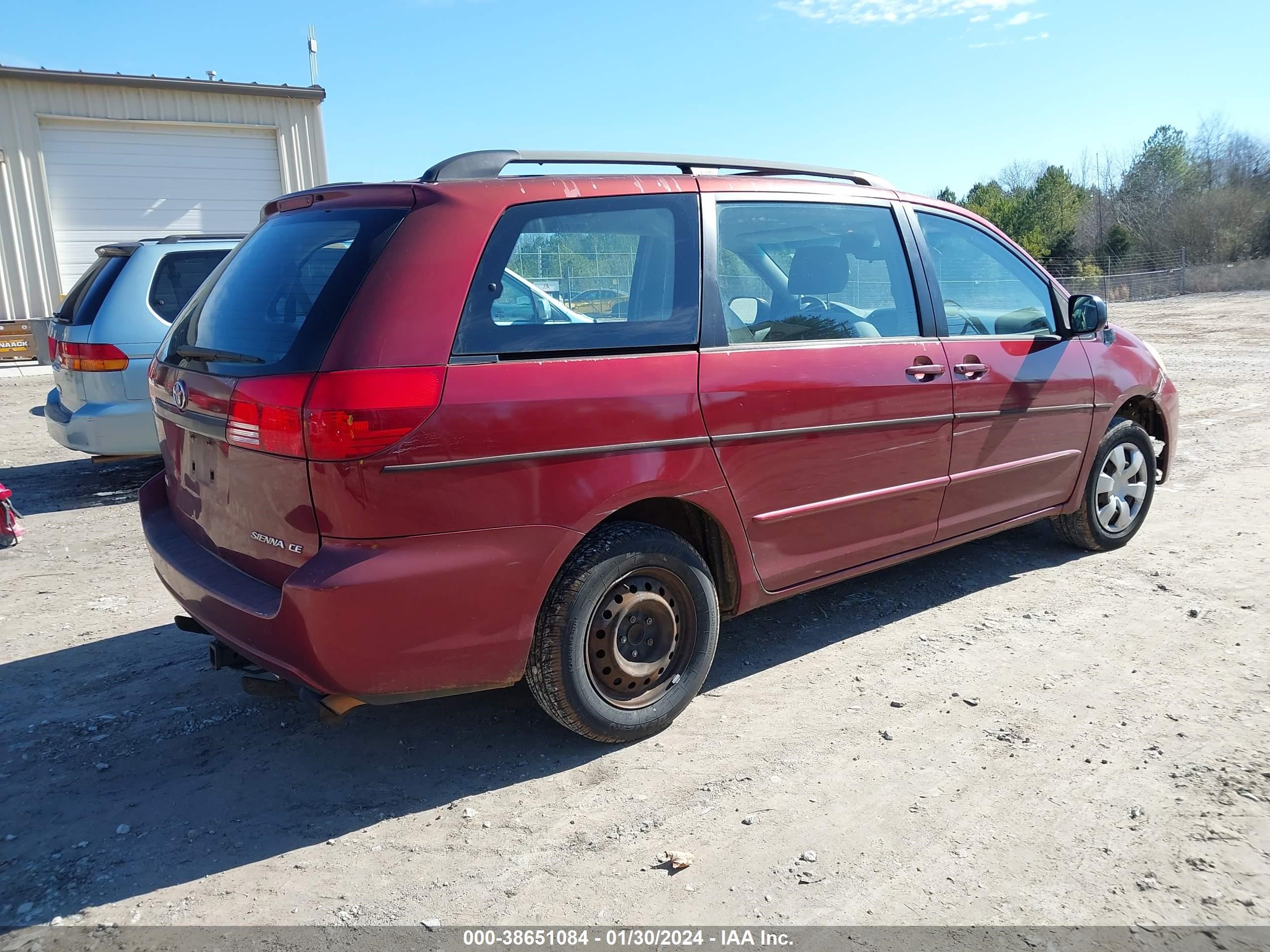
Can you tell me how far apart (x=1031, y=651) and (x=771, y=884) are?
79.9 inches

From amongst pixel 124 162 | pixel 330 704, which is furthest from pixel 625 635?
pixel 124 162

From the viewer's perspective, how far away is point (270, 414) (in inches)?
110

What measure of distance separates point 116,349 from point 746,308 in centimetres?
521

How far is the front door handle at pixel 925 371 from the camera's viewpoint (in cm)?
405

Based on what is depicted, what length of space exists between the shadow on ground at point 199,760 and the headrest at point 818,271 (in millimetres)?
1559

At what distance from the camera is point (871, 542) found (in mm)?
4078

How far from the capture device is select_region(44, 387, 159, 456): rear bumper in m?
6.79

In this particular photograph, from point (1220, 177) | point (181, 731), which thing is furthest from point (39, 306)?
point (1220, 177)

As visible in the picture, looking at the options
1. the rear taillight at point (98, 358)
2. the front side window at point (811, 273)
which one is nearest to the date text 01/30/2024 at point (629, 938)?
the front side window at point (811, 273)

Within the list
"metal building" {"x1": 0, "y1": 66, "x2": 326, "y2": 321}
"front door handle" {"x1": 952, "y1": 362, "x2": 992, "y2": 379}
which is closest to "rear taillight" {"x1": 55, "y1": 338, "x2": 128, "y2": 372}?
"front door handle" {"x1": 952, "y1": 362, "x2": 992, "y2": 379}

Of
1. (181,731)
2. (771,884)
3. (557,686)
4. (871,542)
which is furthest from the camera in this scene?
(871,542)

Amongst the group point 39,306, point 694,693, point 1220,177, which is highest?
point 1220,177

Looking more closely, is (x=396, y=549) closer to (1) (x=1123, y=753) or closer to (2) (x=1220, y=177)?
(1) (x=1123, y=753)

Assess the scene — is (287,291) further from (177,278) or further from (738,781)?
(177,278)
